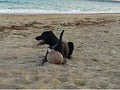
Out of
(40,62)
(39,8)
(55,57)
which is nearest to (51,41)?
(55,57)

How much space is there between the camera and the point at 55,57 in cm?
727

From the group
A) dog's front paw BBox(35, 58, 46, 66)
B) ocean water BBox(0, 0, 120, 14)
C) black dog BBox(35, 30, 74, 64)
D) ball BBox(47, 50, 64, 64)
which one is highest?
black dog BBox(35, 30, 74, 64)

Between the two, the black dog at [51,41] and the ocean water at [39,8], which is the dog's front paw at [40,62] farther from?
the ocean water at [39,8]

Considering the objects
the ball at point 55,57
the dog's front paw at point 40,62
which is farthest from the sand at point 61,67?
the ball at point 55,57

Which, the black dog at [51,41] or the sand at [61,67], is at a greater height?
the black dog at [51,41]

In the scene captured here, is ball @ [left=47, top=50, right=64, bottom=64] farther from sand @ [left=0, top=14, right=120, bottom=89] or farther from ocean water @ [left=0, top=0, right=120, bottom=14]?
ocean water @ [left=0, top=0, right=120, bottom=14]

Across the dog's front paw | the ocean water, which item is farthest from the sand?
the ocean water

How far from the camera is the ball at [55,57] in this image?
24.0ft

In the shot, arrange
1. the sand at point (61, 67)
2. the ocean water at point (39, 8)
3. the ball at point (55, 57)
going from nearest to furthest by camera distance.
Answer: the sand at point (61, 67) < the ball at point (55, 57) < the ocean water at point (39, 8)

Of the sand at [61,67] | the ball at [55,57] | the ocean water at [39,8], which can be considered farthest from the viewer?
the ocean water at [39,8]

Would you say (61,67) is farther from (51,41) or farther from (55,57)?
(51,41)

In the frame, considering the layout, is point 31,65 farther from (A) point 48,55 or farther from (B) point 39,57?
(B) point 39,57

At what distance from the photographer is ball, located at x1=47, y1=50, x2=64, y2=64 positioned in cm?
732

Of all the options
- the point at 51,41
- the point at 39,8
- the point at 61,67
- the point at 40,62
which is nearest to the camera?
the point at 61,67
